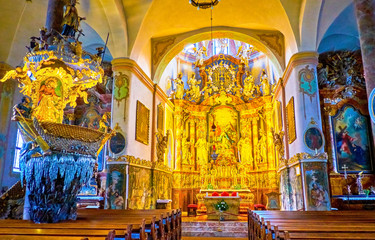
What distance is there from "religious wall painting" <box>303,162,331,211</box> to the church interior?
0.10 feet

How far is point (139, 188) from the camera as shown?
1084cm

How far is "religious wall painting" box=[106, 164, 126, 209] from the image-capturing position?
388 inches

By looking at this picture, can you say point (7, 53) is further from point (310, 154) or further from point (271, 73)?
point (271, 73)

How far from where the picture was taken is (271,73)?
16.6 m

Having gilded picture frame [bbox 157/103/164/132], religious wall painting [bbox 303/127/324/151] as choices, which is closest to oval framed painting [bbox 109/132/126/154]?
gilded picture frame [bbox 157/103/164/132]

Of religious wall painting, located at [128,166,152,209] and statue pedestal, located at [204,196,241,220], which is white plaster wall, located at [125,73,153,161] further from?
statue pedestal, located at [204,196,241,220]

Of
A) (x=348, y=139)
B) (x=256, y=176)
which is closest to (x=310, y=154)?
(x=348, y=139)

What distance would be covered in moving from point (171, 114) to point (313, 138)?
8.72 m

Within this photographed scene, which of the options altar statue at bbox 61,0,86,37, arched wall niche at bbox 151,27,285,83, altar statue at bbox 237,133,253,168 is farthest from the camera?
altar statue at bbox 237,133,253,168

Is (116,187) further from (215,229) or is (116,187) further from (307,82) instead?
(307,82)

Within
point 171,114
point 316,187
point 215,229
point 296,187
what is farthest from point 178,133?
point 316,187

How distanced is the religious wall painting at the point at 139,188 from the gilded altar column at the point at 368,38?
7.57 m

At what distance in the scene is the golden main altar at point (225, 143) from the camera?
1527 centimetres

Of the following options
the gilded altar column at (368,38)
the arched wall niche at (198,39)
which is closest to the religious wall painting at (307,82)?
the arched wall niche at (198,39)
